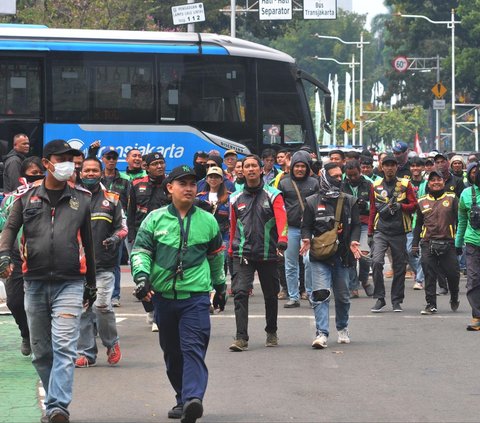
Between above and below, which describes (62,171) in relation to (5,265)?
above

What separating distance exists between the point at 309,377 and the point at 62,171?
3214 millimetres

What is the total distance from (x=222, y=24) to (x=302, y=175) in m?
43.8

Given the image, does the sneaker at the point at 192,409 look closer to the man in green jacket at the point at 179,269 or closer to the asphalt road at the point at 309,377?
the man in green jacket at the point at 179,269

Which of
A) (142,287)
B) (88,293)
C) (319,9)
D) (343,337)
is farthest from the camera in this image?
(319,9)

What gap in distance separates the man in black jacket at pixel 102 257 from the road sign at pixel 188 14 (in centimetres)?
2428

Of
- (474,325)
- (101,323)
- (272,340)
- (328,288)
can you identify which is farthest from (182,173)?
(474,325)

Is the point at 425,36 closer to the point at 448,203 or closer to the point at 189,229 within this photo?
the point at 448,203

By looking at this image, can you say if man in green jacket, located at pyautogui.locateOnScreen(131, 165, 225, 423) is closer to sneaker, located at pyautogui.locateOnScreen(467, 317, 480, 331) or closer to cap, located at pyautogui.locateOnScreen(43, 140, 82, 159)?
cap, located at pyautogui.locateOnScreen(43, 140, 82, 159)

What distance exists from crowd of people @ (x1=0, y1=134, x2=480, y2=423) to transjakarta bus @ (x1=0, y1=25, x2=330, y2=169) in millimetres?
6709

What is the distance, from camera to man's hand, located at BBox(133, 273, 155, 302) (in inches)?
339

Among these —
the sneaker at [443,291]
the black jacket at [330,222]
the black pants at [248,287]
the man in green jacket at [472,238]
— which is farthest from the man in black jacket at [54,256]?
the sneaker at [443,291]

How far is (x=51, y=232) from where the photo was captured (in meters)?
8.72

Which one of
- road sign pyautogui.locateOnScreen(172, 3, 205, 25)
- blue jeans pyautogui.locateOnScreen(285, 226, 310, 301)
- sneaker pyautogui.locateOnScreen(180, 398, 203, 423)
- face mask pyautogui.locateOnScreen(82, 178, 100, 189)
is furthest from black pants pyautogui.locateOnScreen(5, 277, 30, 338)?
road sign pyautogui.locateOnScreen(172, 3, 205, 25)

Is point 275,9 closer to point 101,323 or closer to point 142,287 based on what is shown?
point 101,323
